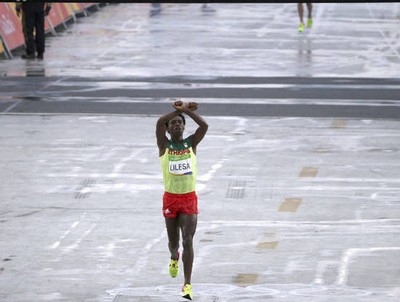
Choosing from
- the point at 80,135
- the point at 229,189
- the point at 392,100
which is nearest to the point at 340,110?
the point at 392,100

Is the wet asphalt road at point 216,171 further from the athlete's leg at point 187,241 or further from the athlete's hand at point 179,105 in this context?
the athlete's hand at point 179,105

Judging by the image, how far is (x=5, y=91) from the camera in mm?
25203

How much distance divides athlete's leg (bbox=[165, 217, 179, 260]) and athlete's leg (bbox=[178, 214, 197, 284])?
10cm

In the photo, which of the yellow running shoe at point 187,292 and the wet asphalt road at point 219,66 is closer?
the yellow running shoe at point 187,292

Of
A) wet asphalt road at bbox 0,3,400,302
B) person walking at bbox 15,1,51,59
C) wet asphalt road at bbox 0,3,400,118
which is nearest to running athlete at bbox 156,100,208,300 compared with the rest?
wet asphalt road at bbox 0,3,400,302

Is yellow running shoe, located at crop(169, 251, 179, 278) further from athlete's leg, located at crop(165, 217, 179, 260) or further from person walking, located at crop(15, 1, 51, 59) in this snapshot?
person walking, located at crop(15, 1, 51, 59)

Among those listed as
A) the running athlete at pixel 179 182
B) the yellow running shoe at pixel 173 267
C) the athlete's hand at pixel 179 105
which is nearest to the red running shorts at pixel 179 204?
the running athlete at pixel 179 182

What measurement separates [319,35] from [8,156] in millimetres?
18732

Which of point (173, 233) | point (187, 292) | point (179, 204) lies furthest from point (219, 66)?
point (187, 292)

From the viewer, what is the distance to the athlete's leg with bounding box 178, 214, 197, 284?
36.8ft

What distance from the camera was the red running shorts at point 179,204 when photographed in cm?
1137

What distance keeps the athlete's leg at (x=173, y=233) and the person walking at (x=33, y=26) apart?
64.5ft

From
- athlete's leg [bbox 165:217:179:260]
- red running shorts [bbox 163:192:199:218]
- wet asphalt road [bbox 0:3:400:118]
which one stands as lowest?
wet asphalt road [bbox 0:3:400:118]

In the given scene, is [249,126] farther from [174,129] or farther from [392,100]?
[174,129]
